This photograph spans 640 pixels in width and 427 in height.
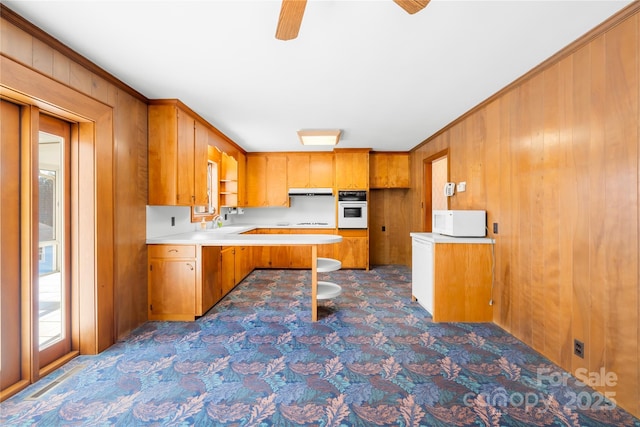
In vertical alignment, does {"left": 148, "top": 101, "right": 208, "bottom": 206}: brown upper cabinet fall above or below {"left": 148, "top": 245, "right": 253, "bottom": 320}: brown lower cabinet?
above

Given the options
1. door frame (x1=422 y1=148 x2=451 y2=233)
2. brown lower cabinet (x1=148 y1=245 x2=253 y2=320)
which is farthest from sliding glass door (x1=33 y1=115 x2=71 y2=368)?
door frame (x1=422 y1=148 x2=451 y2=233)

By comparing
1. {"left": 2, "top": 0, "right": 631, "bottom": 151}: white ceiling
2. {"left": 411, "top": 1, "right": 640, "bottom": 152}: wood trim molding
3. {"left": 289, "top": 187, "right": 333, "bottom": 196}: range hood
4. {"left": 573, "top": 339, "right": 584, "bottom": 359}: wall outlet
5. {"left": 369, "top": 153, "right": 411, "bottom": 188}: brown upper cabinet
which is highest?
{"left": 2, "top": 0, "right": 631, "bottom": 151}: white ceiling

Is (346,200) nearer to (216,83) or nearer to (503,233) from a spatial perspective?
(503,233)

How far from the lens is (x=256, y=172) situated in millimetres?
5684

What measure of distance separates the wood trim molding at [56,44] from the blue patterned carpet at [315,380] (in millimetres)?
2394

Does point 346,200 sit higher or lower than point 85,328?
higher

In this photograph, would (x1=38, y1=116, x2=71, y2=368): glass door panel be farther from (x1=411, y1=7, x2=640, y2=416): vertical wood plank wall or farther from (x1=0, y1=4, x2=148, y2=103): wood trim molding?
(x1=411, y1=7, x2=640, y2=416): vertical wood plank wall

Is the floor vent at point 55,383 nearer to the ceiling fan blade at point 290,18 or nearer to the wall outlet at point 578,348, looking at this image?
the ceiling fan blade at point 290,18

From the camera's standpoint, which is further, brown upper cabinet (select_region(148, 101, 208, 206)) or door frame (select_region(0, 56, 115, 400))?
brown upper cabinet (select_region(148, 101, 208, 206))

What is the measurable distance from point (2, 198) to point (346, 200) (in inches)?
175

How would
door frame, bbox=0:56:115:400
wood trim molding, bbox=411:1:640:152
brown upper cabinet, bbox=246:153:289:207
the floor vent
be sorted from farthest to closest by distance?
brown upper cabinet, bbox=246:153:289:207 < door frame, bbox=0:56:115:400 < the floor vent < wood trim molding, bbox=411:1:640:152

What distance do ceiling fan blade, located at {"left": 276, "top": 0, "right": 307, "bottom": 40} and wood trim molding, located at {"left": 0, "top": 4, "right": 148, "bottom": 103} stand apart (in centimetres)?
164

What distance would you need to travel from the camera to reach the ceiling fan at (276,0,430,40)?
51.1 inches

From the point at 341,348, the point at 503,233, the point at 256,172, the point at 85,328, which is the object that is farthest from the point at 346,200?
the point at 85,328
